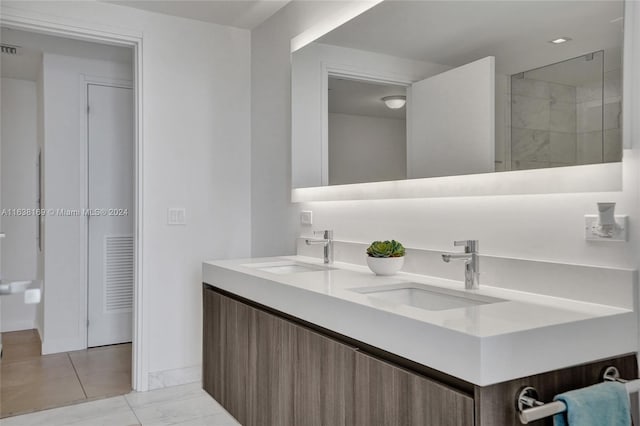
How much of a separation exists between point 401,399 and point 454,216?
2.83 feet

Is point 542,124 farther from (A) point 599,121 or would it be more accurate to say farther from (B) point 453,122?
(B) point 453,122

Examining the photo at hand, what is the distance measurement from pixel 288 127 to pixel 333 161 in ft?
1.83

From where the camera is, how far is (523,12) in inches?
65.4

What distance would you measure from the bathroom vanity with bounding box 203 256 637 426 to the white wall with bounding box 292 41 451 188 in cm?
75

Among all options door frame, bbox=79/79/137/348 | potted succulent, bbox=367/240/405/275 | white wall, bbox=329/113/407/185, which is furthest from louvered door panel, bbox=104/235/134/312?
potted succulent, bbox=367/240/405/275

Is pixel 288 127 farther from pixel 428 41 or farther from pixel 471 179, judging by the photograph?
pixel 471 179

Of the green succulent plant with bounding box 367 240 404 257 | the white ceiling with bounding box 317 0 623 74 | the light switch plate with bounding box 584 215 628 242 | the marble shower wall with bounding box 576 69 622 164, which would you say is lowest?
the green succulent plant with bounding box 367 240 404 257

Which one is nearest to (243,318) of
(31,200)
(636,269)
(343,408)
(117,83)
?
(343,408)

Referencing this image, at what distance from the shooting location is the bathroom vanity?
1143 mm

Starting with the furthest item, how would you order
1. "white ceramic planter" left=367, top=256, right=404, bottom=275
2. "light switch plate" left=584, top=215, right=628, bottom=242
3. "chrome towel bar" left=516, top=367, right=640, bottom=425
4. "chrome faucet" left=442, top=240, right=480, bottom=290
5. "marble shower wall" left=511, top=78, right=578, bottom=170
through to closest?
"white ceramic planter" left=367, top=256, right=404, bottom=275 → "chrome faucet" left=442, top=240, right=480, bottom=290 → "marble shower wall" left=511, top=78, right=578, bottom=170 → "light switch plate" left=584, top=215, right=628, bottom=242 → "chrome towel bar" left=516, top=367, right=640, bottom=425

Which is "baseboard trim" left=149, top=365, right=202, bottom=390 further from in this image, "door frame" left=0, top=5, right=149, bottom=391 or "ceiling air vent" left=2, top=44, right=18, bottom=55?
"ceiling air vent" left=2, top=44, right=18, bottom=55

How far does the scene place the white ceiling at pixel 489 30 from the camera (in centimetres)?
148

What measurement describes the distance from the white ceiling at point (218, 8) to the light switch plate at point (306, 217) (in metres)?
1.28

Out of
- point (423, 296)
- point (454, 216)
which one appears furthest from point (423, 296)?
point (454, 216)
